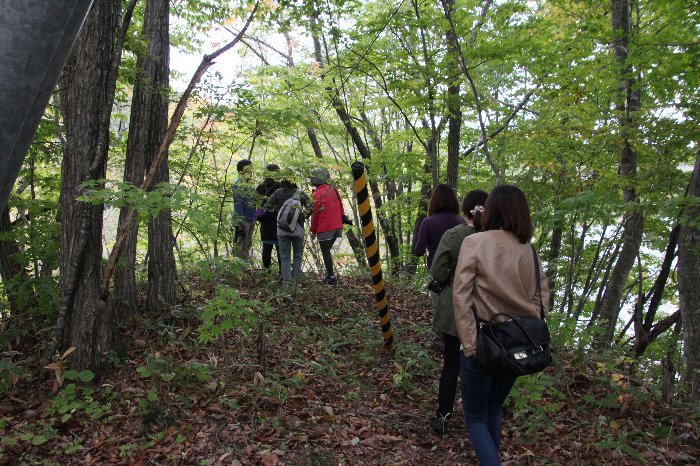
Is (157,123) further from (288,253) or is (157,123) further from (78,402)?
(78,402)

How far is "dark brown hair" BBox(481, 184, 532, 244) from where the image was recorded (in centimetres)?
312

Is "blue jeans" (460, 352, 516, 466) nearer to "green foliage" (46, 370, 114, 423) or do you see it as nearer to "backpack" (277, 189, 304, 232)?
"green foliage" (46, 370, 114, 423)

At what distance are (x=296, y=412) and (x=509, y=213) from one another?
9.05 feet

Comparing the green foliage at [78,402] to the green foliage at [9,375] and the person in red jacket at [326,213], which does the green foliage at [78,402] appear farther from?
the person in red jacket at [326,213]

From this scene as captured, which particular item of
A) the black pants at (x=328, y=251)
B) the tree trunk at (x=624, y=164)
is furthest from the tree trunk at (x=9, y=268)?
the tree trunk at (x=624, y=164)

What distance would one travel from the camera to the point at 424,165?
11602 mm

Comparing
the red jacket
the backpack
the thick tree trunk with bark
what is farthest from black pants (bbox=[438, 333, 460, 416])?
the red jacket

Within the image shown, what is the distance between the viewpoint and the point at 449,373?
428cm

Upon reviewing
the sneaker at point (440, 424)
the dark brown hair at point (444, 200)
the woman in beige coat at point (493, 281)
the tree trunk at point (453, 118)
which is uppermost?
the tree trunk at point (453, 118)

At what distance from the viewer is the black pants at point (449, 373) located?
13.7ft

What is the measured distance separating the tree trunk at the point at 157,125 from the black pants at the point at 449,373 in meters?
3.36

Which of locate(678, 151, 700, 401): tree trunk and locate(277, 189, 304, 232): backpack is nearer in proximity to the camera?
locate(678, 151, 700, 401): tree trunk

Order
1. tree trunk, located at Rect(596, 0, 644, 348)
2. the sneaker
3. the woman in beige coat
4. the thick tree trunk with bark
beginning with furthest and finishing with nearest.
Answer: tree trunk, located at Rect(596, 0, 644, 348), the thick tree trunk with bark, the sneaker, the woman in beige coat

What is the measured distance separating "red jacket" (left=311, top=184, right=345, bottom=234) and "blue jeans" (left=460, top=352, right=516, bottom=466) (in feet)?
16.4
